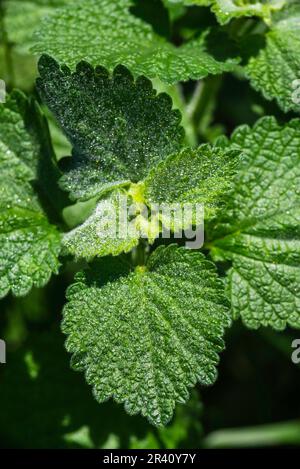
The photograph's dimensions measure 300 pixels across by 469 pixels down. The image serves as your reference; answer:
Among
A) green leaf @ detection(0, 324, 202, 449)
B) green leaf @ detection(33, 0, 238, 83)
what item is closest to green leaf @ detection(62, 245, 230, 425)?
green leaf @ detection(33, 0, 238, 83)

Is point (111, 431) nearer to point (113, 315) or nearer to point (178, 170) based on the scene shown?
point (113, 315)

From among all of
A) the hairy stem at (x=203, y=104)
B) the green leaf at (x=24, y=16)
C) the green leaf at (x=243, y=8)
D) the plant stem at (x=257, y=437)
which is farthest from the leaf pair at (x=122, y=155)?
the plant stem at (x=257, y=437)

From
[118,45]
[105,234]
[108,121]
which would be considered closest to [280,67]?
[118,45]

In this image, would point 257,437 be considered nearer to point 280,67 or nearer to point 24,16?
point 280,67

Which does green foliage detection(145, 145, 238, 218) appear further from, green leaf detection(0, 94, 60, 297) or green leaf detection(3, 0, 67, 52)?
green leaf detection(3, 0, 67, 52)

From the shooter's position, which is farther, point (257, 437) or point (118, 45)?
point (257, 437)

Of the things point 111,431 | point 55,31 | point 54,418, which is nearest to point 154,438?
point 111,431

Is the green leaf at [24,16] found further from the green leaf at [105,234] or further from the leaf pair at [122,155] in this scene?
the green leaf at [105,234]
